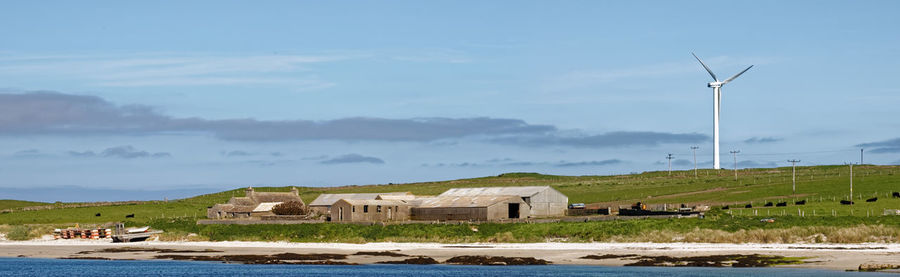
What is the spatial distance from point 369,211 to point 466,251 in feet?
101

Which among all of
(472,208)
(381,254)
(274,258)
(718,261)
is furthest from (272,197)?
(718,261)

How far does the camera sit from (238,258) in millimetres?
80562

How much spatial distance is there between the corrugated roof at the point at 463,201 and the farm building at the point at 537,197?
95.5 inches

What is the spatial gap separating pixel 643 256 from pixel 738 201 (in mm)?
57875

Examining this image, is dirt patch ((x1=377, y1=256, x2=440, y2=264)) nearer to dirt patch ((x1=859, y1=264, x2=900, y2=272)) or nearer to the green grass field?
the green grass field

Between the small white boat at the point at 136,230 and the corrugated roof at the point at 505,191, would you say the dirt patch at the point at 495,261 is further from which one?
the small white boat at the point at 136,230

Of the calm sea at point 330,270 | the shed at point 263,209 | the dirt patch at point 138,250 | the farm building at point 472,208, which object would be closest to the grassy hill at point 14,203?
the shed at point 263,209

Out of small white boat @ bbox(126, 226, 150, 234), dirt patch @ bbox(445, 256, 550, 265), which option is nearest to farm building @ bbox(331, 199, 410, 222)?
small white boat @ bbox(126, 226, 150, 234)

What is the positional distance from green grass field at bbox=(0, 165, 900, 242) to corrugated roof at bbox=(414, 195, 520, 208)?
11.3 metres

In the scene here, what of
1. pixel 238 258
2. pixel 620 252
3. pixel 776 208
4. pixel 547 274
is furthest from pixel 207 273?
pixel 776 208

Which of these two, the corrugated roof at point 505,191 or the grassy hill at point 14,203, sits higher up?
the corrugated roof at point 505,191

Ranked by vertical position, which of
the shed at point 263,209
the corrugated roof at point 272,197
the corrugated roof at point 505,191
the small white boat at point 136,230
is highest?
the corrugated roof at point 505,191

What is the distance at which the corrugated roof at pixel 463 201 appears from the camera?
106 metres

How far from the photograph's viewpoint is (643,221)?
88062mm
